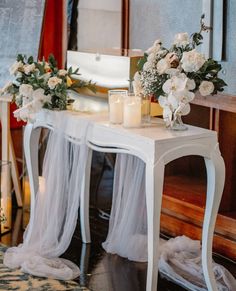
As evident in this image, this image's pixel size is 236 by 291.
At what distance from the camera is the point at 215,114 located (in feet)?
11.6

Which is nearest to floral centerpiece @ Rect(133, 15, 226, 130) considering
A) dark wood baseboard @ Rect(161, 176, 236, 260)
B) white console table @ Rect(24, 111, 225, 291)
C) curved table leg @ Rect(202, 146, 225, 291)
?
white console table @ Rect(24, 111, 225, 291)

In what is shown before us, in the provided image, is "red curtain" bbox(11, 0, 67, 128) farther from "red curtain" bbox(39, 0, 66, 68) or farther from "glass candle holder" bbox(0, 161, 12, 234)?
"glass candle holder" bbox(0, 161, 12, 234)

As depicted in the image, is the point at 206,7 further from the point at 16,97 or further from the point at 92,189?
the point at 92,189

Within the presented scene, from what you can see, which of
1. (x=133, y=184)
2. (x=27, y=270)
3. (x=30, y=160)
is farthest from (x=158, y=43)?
(x=27, y=270)

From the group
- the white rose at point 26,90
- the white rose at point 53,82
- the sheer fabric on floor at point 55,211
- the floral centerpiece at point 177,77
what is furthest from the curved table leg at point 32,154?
the floral centerpiece at point 177,77

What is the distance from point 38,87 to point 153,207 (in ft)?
3.26

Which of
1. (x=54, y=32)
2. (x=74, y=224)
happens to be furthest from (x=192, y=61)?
(x=54, y=32)

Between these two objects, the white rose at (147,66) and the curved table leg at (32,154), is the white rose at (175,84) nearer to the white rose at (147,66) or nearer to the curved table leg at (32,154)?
the white rose at (147,66)

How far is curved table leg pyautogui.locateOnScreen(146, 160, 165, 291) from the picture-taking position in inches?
108

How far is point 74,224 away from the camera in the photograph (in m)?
3.39

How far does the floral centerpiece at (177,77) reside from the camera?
280 centimetres

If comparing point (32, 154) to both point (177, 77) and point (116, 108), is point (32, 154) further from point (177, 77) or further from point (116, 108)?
point (177, 77)

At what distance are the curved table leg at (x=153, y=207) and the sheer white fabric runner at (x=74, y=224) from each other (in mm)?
362

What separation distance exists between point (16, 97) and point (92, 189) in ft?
4.41
